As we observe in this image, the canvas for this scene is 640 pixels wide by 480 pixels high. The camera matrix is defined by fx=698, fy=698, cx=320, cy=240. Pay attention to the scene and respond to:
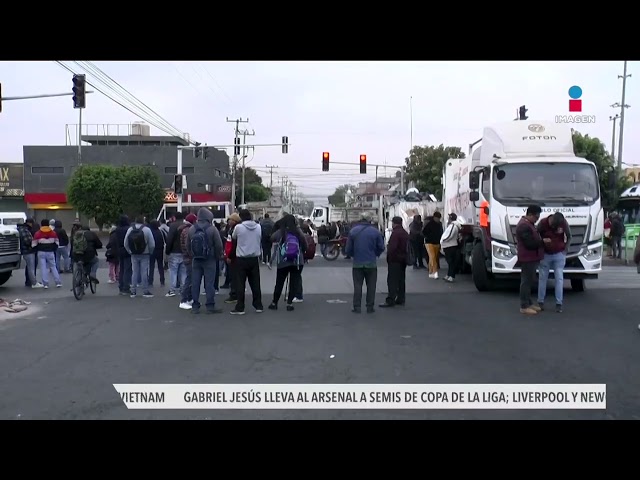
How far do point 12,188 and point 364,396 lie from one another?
188ft

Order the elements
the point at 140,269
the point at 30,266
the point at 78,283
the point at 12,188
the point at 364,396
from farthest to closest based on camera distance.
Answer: the point at 12,188 < the point at 30,266 < the point at 140,269 < the point at 78,283 < the point at 364,396

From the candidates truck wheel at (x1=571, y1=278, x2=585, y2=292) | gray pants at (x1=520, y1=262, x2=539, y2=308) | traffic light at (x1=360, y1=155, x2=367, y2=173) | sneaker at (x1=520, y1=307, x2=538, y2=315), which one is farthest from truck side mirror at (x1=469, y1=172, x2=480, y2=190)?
traffic light at (x1=360, y1=155, x2=367, y2=173)

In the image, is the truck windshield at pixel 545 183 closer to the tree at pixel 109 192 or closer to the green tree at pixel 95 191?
the tree at pixel 109 192

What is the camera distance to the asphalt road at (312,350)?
6.50 m

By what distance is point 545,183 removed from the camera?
13.2 meters

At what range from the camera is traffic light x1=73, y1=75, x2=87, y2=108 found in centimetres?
1906

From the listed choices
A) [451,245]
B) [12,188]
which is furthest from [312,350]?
[12,188]

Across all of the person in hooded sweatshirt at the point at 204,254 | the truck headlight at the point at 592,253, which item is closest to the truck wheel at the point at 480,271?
the truck headlight at the point at 592,253

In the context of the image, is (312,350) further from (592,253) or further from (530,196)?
(592,253)

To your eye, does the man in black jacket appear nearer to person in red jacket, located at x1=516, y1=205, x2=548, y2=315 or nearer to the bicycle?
the bicycle

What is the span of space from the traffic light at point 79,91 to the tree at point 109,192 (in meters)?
28.5
